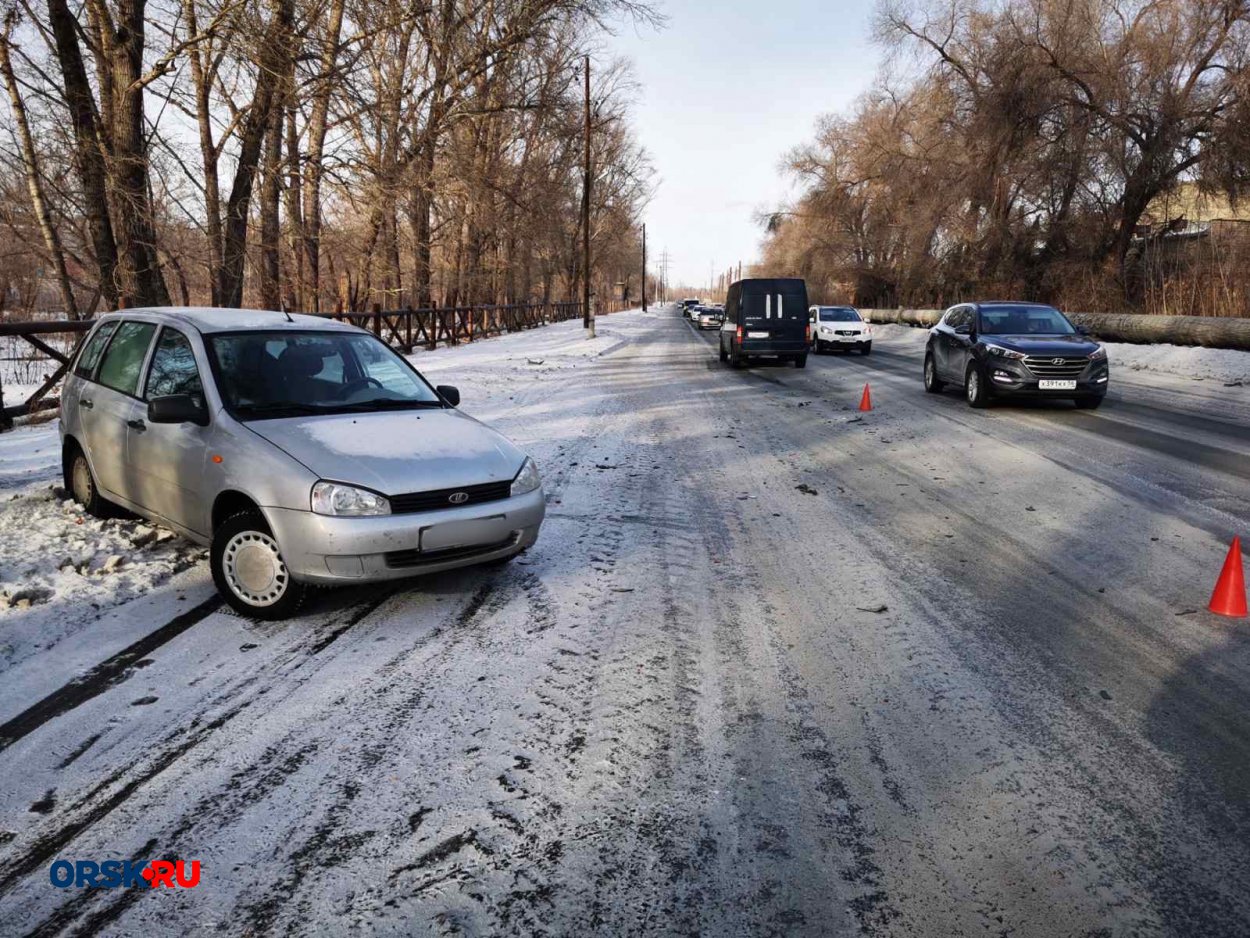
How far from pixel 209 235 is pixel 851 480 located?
1232 cm

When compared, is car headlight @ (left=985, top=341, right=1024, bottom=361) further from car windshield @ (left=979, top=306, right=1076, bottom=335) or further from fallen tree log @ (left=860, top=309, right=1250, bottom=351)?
fallen tree log @ (left=860, top=309, right=1250, bottom=351)

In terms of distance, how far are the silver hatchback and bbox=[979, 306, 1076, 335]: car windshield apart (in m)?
10.3

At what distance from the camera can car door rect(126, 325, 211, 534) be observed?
470cm

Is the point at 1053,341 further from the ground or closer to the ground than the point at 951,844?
further from the ground

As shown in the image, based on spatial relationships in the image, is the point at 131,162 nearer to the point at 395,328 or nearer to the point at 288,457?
the point at 288,457

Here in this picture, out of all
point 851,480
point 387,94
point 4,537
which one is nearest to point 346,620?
point 4,537

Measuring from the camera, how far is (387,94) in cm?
1577

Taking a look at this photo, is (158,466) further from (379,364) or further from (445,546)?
(445,546)

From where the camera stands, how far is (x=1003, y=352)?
12133 mm

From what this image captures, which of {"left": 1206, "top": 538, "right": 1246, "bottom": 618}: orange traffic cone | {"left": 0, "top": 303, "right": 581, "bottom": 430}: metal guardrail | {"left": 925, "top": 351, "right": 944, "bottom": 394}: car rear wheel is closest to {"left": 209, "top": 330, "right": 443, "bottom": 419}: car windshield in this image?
{"left": 0, "top": 303, "right": 581, "bottom": 430}: metal guardrail

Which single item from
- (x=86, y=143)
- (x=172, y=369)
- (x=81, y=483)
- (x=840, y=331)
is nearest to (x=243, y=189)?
(x=86, y=143)

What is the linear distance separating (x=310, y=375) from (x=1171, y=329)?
2152cm

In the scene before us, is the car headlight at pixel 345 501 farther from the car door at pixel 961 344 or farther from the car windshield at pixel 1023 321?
the car windshield at pixel 1023 321

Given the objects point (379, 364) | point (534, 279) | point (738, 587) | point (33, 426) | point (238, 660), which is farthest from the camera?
point (534, 279)
